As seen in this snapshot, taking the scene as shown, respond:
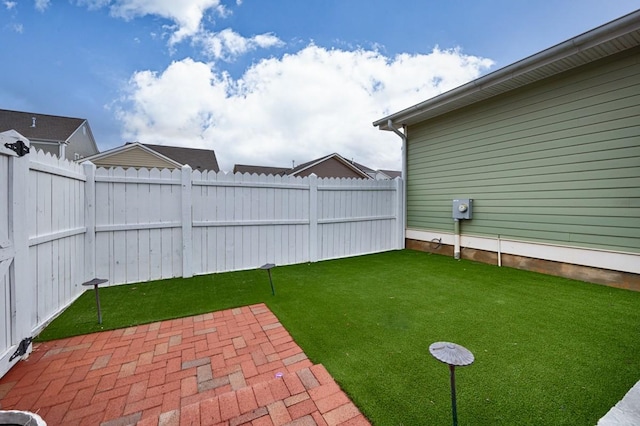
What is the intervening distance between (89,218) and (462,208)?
6.50m

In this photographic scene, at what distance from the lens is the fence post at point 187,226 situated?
449 cm

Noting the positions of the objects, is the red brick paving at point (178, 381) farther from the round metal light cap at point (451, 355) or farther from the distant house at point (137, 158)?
the distant house at point (137, 158)

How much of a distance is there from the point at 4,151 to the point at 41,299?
153cm

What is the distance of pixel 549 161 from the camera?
4.52 meters

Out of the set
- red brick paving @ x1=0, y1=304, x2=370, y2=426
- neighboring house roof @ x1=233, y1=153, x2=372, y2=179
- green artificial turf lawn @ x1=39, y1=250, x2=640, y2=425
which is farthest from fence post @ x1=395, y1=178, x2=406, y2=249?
neighboring house roof @ x1=233, y1=153, x2=372, y2=179

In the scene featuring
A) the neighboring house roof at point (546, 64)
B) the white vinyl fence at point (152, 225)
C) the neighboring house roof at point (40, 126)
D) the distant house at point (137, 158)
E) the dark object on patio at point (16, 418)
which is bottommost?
the dark object on patio at point (16, 418)

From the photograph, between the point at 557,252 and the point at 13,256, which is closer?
the point at 13,256

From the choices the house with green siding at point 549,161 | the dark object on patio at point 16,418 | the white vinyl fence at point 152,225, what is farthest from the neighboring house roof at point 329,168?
the dark object on patio at point 16,418

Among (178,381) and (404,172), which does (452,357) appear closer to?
(178,381)

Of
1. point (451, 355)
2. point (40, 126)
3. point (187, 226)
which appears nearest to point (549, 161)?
point (451, 355)

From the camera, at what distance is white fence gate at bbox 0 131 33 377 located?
2008 mm

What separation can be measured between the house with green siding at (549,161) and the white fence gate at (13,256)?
244 inches

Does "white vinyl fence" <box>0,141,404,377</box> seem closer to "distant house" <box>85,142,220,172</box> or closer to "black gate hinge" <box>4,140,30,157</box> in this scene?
"black gate hinge" <box>4,140,30,157</box>

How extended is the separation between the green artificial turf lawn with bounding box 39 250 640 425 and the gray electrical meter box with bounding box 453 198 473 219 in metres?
1.18
